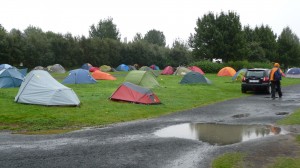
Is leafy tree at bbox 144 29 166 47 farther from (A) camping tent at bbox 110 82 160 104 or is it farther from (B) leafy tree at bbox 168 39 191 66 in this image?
(A) camping tent at bbox 110 82 160 104

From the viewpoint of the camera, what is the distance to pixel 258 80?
26484mm

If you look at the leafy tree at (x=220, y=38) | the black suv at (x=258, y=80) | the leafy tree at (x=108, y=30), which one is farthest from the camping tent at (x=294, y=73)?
the leafy tree at (x=108, y=30)

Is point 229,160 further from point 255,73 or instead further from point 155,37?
point 155,37

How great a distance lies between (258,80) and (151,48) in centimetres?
5737

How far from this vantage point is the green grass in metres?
8.39

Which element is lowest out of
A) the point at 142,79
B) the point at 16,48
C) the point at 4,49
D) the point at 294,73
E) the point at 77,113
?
the point at 77,113

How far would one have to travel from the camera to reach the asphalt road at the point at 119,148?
8633mm

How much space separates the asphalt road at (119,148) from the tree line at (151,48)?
158 ft

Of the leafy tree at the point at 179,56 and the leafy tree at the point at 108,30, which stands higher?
the leafy tree at the point at 108,30

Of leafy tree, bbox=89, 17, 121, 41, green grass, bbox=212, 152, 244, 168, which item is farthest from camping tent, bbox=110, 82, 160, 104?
leafy tree, bbox=89, 17, 121, 41

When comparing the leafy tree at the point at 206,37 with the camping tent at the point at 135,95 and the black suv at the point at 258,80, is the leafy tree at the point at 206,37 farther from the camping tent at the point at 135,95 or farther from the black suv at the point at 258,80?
the camping tent at the point at 135,95

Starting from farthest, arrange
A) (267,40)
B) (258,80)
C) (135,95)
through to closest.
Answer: (267,40), (258,80), (135,95)

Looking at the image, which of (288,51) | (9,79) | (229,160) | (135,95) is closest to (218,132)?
(229,160)

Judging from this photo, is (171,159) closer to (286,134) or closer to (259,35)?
(286,134)
